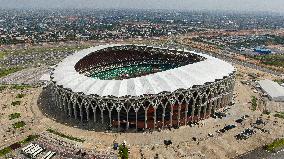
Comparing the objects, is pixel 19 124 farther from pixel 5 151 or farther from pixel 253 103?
pixel 253 103

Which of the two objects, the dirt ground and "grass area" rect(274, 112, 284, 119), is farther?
"grass area" rect(274, 112, 284, 119)

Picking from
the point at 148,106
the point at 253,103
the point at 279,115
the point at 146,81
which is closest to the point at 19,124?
the point at 148,106

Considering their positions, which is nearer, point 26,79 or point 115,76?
point 115,76

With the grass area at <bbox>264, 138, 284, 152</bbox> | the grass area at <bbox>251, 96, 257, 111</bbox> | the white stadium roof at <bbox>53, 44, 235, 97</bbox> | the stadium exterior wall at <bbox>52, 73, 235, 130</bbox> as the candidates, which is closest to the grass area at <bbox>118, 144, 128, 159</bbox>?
the stadium exterior wall at <bbox>52, 73, 235, 130</bbox>

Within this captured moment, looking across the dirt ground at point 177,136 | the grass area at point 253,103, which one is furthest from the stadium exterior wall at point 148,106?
the grass area at point 253,103

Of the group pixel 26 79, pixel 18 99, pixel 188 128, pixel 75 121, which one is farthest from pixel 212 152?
pixel 26 79

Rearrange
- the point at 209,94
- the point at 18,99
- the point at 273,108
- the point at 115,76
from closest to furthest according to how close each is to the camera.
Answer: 1. the point at 209,94
2. the point at 273,108
3. the point at 18,99
4. the point at 115,76

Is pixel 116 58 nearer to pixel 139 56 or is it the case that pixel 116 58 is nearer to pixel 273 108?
pixel 139 56

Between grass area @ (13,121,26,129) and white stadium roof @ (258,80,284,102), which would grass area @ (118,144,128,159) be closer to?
grass area @ (13,121,26,129)
